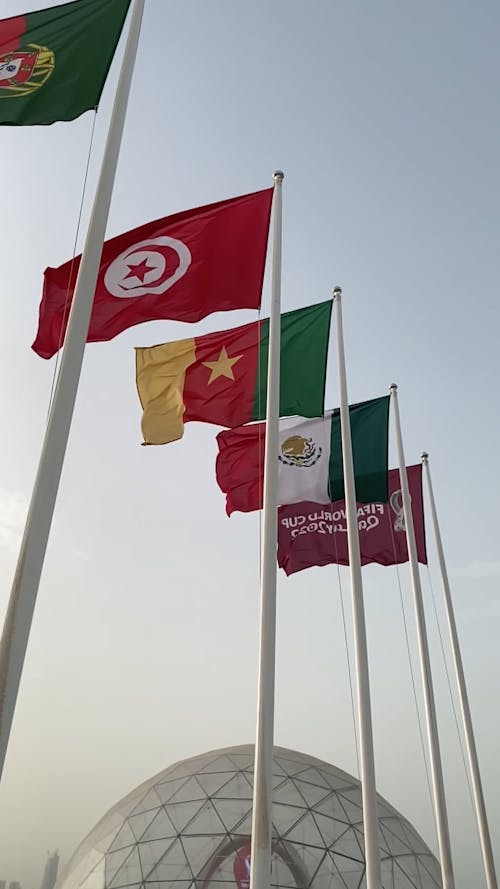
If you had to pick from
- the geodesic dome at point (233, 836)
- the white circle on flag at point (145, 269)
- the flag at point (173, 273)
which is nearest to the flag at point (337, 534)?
the flag at point (173, 273)

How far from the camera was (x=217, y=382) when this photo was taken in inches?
548

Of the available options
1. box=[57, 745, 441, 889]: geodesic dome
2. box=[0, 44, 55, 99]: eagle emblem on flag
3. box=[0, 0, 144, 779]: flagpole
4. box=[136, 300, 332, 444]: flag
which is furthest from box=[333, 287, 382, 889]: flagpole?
box=[57, 745, 441, 889]: geodesic dome

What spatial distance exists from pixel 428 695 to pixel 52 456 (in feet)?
45.5

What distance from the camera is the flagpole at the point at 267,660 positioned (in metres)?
9.07

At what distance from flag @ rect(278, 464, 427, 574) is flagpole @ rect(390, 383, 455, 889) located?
3.70 feet

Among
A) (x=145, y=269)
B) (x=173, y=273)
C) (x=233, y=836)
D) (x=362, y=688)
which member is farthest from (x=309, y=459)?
(x=233, y=836)

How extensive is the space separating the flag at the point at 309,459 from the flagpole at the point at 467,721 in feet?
12.8

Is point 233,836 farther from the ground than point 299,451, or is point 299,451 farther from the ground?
point 299,451

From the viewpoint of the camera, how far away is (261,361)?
1435 cm

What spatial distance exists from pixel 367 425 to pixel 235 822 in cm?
1895

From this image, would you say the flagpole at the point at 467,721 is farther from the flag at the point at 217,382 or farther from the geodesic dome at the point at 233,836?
the geodesic dome at the point at 233,836

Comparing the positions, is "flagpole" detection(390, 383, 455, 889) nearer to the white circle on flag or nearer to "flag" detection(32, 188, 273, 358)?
"flag" detection(32, 188, 273, 358)

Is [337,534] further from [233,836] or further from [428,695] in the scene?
[233,836]

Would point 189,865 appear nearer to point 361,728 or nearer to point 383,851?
point 383,851
